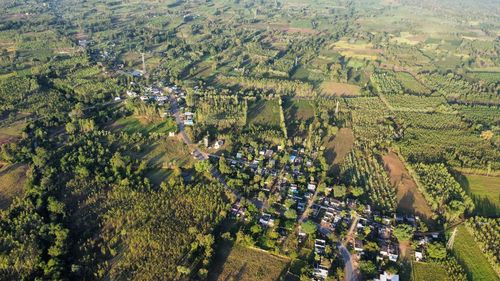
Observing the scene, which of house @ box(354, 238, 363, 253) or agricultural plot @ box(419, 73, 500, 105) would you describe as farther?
agricultural plot @ box(419, 73, 500, 105)

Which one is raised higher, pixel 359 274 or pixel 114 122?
pixel 114 122

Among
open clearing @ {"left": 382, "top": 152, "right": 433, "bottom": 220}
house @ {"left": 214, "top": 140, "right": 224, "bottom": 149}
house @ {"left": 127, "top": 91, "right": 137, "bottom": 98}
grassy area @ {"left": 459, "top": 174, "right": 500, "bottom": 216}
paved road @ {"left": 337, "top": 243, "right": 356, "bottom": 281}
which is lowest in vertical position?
grassy area @ {"left": 459, "top": 174, "right": 500, "bottom": 216}

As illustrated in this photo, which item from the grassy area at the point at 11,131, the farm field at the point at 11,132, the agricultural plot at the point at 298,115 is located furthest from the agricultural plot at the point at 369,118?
the grassy area at the point at 11,131

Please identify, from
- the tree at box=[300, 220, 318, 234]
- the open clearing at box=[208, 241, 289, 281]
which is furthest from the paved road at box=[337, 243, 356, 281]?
the open clearing at box=[208, 241, 289, 281]

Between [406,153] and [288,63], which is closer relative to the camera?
[406,153]

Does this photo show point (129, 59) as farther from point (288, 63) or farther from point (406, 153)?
point (406, 153)

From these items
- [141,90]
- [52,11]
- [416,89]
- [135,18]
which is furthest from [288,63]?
[52,11]

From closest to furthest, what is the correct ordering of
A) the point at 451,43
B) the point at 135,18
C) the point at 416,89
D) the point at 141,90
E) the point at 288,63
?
the point at 141,90, the point at 416,89, the point at 288,63, the point at 451,43, the point at 135,18

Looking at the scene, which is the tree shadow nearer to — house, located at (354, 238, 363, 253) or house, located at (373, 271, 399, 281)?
house, located at (354, 238, 363, 253)

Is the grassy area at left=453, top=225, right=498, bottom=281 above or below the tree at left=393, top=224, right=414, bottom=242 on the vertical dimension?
below
